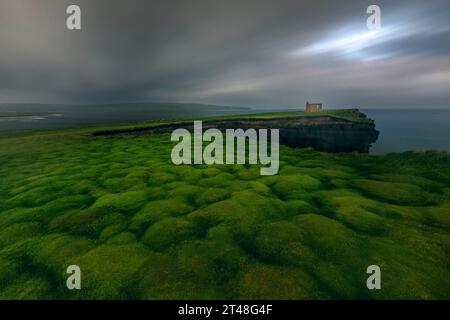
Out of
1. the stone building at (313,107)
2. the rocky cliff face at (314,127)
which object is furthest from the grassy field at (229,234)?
the stone building at (313,107)

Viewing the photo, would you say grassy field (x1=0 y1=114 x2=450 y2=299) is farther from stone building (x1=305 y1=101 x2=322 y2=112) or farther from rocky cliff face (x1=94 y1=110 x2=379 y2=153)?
stone building (x1=305 y1=101 x2=322 y2=112)

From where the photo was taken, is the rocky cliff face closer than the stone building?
Yes

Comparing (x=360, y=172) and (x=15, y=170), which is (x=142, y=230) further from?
(x=15, y=170)

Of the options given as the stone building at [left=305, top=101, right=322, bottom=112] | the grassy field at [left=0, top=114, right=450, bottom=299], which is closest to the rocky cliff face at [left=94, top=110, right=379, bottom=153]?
the stone building at [left=305, top=101, right=322, bottom=112]

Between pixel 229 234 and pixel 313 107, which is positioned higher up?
pixel 313 107

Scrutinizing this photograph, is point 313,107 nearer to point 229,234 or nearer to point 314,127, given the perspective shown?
point 314,127

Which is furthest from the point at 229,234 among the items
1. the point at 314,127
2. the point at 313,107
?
the point at 313,107
